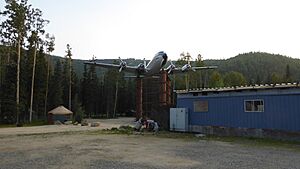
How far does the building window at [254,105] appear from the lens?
58.1 ft

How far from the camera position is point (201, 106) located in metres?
21.2

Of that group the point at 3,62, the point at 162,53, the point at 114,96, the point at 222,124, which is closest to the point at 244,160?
the point at 222,124

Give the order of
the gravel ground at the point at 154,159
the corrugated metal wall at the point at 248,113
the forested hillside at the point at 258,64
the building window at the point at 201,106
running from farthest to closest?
the forested hillside at the point at 258,64 < the building window at the point at 201,106 < the corrugated metal wall at the point at 248,113 < the gravel ground at the point at 154,159

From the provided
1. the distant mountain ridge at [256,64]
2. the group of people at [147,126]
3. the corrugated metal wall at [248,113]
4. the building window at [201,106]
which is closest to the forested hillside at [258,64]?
the distant mountain ridge at [256,64]

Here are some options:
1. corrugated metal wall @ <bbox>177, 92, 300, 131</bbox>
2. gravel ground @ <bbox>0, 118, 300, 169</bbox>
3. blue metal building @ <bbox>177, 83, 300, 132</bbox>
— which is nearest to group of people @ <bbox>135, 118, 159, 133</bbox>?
blue metal building @ <bbox>177, 83, 300, 132</bbox>

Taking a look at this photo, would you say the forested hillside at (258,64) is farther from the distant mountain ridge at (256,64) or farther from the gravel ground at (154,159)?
the gravel ground at (154,159)

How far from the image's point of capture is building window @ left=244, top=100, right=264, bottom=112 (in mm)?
17703

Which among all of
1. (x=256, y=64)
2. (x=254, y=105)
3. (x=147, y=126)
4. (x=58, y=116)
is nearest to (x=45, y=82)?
(x=58, y=116)

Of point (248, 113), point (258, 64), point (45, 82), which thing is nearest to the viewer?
point (248, 113)

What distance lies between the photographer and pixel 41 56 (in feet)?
165

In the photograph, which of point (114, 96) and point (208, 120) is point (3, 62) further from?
point (208, 120)

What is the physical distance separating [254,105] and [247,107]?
1.47 ft

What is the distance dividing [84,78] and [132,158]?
58.3 m

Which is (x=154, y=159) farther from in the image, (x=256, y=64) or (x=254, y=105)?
(x=256, y=64)
